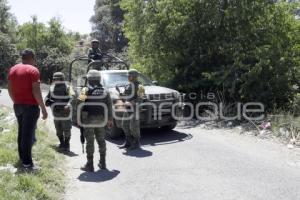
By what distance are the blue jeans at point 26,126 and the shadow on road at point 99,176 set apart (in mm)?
880

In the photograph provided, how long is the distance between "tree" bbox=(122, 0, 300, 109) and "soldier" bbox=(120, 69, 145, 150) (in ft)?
12.6

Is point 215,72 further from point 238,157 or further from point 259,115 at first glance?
point 238,157

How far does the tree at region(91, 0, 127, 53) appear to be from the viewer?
44806 millimetres

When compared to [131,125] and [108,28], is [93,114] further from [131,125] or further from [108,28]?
[108,28]

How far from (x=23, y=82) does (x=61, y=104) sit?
243 cm

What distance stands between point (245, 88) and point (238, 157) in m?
4.23

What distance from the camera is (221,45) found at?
42.5ft

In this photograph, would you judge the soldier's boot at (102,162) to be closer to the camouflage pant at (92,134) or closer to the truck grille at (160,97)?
the camouflage pant at (92,134)

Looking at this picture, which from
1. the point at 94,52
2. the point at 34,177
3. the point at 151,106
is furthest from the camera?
the point at 94,52

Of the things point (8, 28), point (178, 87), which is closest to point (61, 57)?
point (8, 28)

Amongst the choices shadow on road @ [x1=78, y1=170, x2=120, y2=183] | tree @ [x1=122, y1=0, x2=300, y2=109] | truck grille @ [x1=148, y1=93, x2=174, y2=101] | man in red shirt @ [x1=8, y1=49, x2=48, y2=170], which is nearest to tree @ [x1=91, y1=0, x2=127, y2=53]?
tree @ [x1=122, y1=0, x2=300, y2=109]

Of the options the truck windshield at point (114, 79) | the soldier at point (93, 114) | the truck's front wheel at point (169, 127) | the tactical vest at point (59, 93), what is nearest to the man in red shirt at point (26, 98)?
the soldier at point (93, 114)

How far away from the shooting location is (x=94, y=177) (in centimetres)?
698

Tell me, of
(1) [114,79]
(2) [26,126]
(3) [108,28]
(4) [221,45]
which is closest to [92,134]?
(2) [26,126]
